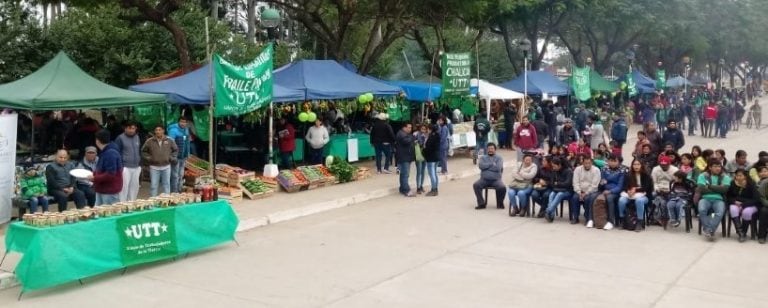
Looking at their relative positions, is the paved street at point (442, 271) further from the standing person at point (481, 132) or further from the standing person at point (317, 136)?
the standing person at point (481, 132)

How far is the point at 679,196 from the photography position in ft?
37.8

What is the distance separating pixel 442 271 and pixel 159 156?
19.4 feet

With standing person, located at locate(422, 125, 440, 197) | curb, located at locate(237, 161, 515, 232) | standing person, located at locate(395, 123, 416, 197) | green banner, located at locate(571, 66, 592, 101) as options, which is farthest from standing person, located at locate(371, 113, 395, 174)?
green banner, located at locate(571, 66, 592, 101)

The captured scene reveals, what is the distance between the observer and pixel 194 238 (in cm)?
971

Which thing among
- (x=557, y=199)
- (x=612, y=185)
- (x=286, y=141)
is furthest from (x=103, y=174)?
(x=612, y=185)

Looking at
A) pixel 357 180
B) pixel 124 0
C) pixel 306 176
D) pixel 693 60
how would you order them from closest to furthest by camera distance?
pixel 306 176 → pixel 357 180 → pixel 124 0 → pixel 693 60

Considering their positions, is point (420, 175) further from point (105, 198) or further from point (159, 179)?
point (105, 198)

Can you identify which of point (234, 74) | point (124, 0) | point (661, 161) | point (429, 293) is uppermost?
point (124, 0)

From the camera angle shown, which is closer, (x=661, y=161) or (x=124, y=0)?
(x=661, y=161)

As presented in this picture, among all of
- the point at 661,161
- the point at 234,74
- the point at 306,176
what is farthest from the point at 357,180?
the point at 661,161

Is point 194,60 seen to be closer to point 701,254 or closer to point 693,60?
point 701,254

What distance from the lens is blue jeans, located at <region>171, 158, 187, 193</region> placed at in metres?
13.7

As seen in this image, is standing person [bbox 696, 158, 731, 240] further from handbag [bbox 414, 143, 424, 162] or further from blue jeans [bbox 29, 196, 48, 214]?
blue jeans [bbox 29, 196, 48, 214]

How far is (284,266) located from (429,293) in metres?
2.11
